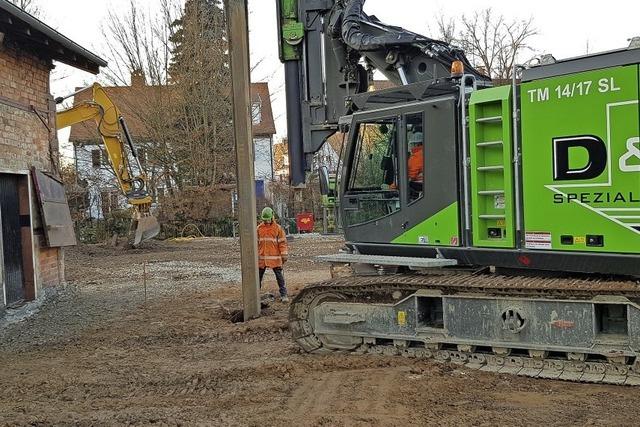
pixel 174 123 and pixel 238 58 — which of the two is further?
pixel 174 123

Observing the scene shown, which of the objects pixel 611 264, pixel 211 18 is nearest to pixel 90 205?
pixel 211 18

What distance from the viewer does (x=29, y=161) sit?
1156 cm

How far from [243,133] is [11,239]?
15.0ft

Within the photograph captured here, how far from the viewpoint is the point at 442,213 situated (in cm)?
656

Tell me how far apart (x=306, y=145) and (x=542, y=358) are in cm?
377

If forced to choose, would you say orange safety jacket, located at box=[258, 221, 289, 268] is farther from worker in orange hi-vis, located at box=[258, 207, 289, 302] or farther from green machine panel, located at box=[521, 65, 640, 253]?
green machine panel, located at box=[521, 65, 640, 253]

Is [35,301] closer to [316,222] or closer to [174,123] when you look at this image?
[174,123]

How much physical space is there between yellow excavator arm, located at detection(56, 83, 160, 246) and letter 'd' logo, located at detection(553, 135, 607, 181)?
10.5 meters

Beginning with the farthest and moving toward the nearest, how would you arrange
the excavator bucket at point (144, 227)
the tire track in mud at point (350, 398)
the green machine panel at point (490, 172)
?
1. the excavator bucket at point (144, 227)
2. the green machine panel at point (490, 172)
3. the tire track in mud at point (350, 398)

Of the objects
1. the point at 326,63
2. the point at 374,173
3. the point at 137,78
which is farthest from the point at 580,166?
the point at 137,78

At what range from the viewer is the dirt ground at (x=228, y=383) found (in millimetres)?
5230

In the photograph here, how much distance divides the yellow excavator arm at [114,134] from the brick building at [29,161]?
1305 millimetres

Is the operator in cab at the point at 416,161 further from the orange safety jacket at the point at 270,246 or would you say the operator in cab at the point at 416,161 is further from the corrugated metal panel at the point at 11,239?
the corrugated metal panel at the point at 11,239

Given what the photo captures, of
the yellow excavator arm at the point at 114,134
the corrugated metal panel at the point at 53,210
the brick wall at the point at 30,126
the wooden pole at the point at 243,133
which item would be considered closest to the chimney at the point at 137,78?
the yellow excavator arm at the point at 114,134
